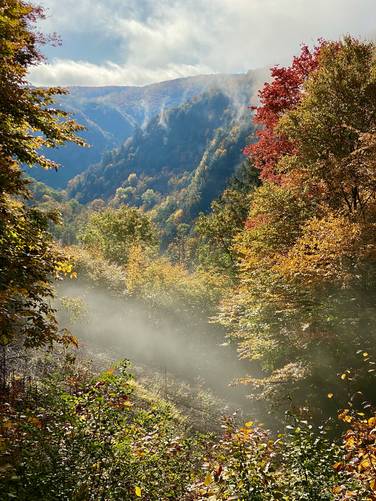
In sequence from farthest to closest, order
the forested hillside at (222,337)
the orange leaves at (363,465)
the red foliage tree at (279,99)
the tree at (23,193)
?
the red foliage tree at (279,99), the tree at (23,193), the forested hillside at (222,337), the orange leaves at (363,465)

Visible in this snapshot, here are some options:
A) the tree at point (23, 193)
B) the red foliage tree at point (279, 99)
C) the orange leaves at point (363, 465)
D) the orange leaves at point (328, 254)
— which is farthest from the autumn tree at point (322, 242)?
the tree at point (23, 193)

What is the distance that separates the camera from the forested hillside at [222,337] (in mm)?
5160

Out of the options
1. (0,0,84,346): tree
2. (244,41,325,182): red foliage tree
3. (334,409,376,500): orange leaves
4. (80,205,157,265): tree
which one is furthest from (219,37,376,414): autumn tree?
(80,205,157,265): tree

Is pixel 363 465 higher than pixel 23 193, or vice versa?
pixel 23 193

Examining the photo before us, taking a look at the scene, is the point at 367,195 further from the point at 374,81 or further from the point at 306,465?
the point at 306,465

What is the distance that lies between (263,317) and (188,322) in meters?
12.3

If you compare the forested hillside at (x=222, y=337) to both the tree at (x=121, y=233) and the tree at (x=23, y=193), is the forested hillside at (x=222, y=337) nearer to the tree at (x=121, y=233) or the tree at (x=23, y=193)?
the tree at (x=23, y=193)

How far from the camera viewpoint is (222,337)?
23688 millimetres

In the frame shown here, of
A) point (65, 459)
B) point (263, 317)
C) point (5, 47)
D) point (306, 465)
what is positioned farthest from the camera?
point (263, 317)

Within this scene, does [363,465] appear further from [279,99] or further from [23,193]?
[279,99]

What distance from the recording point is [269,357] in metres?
13.7

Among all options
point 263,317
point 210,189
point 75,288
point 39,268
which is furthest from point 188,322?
point 210,189

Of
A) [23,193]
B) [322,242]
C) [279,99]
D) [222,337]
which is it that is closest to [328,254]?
[322,242]

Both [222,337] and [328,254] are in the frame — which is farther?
[222,337]
